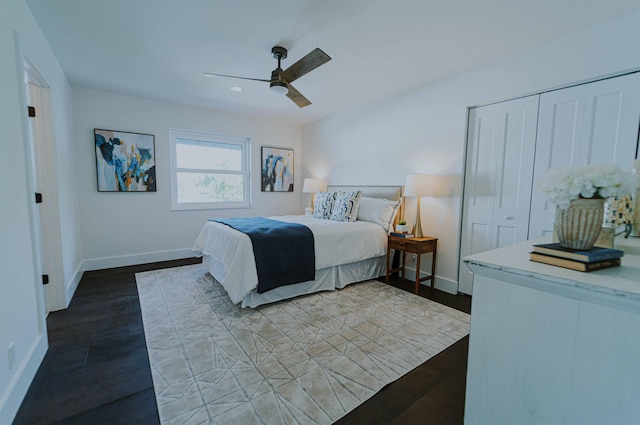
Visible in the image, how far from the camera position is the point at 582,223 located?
36.7 inches

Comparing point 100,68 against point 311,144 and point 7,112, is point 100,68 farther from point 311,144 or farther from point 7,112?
point 311,144

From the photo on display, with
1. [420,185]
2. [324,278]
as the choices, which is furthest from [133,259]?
[420,185]

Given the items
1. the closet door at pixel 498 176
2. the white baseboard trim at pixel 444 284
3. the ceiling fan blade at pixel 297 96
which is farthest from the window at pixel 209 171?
the closet door at pixel 498 176

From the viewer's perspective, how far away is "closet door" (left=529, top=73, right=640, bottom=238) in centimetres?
205

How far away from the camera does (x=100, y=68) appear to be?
9.89 ft

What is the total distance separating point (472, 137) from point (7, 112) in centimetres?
377

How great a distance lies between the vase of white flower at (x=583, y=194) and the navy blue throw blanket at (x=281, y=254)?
2.15 meters

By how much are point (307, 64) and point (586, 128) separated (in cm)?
237

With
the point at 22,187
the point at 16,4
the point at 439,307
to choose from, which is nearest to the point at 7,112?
the point at 22,187

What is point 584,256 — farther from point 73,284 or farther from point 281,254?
point 73,284

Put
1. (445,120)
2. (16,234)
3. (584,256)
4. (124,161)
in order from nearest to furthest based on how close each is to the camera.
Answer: (584,256), (16,234), (445,120), (124,161)

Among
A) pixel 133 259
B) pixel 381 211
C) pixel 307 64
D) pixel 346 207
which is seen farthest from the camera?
pixel 133 259

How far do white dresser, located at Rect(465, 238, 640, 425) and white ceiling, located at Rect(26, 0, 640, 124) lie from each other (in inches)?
75.5

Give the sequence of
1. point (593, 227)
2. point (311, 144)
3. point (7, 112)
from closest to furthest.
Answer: point (593, 227) < point (7, 112) < point (311, 144)
